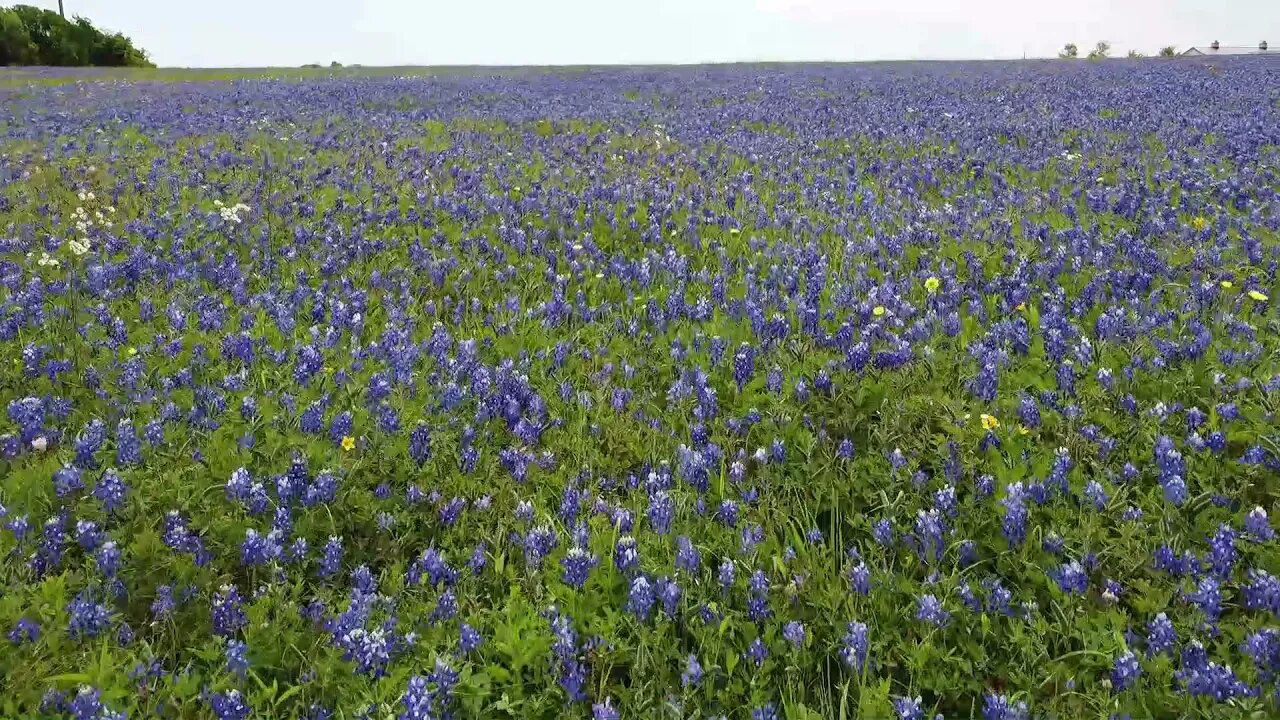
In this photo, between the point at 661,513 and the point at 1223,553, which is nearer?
the point at 1223,553

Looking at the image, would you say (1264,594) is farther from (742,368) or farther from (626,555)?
(742,368)

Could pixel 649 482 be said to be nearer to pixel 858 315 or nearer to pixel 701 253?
pixel 858 315

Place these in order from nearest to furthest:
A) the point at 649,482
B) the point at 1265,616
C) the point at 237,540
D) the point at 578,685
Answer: the point at 578,685 → the point at 1265,616 → the point at 237,540 → the point at 649,482

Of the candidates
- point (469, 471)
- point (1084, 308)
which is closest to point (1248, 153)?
point (1084, 308)

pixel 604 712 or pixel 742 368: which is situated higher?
pixel 742 368

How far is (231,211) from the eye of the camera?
21.2 ft

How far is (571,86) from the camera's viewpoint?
22.0m

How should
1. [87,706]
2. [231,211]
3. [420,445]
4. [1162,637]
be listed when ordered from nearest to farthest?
[87,706]
[1162,637]
[420,445]
[231,211]

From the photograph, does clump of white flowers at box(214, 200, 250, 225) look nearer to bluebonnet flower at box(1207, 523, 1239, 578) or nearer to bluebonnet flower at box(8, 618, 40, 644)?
bluebonnet flower at box(8, 618, 40, 644)

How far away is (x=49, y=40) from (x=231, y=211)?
43.7m

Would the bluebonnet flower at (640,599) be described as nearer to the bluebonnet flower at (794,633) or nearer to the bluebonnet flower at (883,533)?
the bluebonnet flower at (794,633)

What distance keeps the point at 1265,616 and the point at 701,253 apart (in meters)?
4.12

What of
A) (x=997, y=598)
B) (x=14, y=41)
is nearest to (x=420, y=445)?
(x=997, y=598)

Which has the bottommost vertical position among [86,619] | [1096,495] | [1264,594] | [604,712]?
[604,712]
